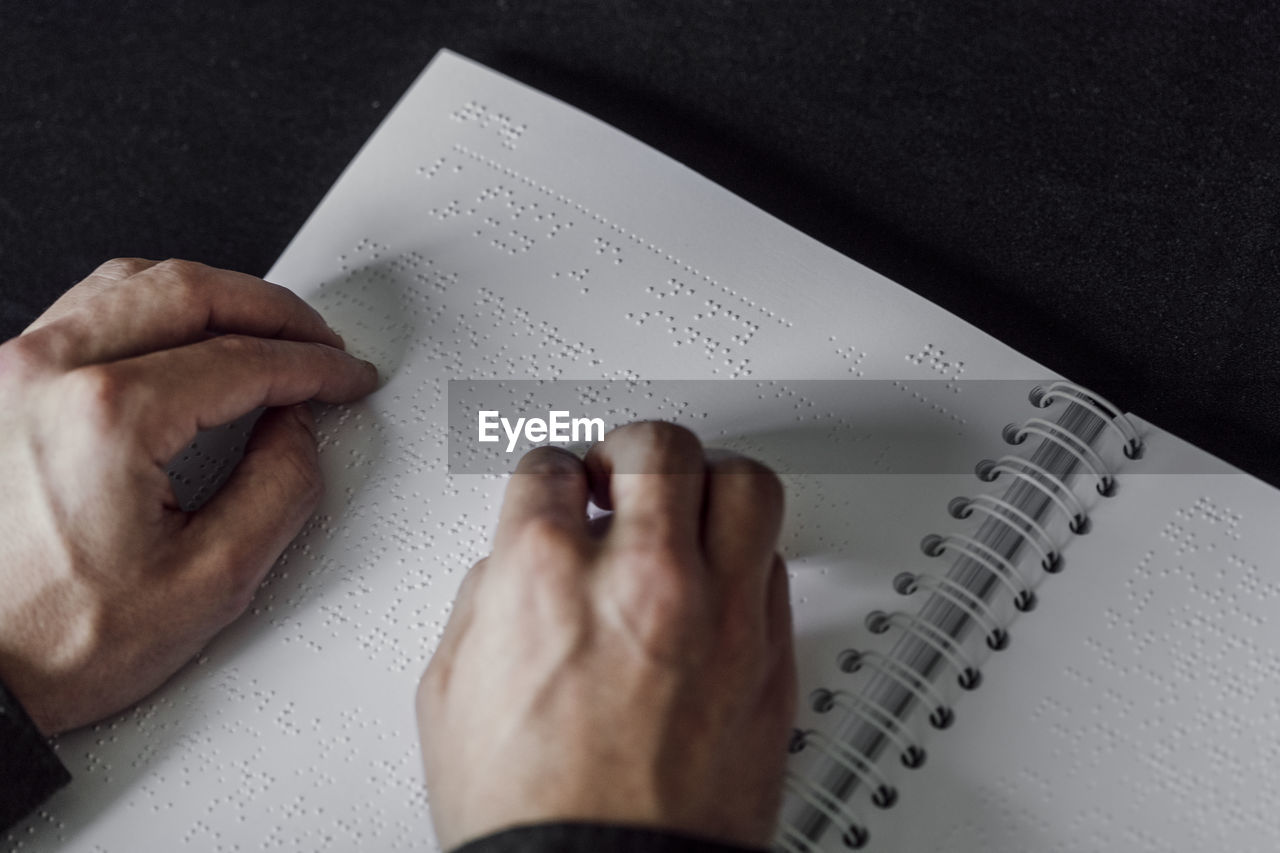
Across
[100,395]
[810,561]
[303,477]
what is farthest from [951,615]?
[100,395]

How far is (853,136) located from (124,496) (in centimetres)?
65

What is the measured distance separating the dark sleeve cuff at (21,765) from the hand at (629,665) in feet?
0.76

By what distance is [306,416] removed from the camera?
2.50 feet

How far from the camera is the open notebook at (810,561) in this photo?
64 centimetres

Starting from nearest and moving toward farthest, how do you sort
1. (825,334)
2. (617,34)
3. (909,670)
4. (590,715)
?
1. (590,715)
2. (909,670)
3. (825,334)
4. (617,34)

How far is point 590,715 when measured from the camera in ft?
1.73

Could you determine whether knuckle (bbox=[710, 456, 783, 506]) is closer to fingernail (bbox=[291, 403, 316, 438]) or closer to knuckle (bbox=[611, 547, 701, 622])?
knuckle (bbox=[611, 547, 701, 622])

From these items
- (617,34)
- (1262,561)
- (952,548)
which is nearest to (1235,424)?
(1262,561)

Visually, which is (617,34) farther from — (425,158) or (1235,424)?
(1235,424)

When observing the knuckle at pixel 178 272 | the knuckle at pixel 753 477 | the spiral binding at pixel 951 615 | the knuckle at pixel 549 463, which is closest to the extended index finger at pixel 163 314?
the knuckle at pixel 178 272

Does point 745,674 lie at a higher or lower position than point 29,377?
higher

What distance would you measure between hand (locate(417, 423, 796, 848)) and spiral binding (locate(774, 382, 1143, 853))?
0.25ft

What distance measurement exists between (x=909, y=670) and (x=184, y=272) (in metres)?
0.53

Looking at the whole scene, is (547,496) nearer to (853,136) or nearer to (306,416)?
(306,416)
